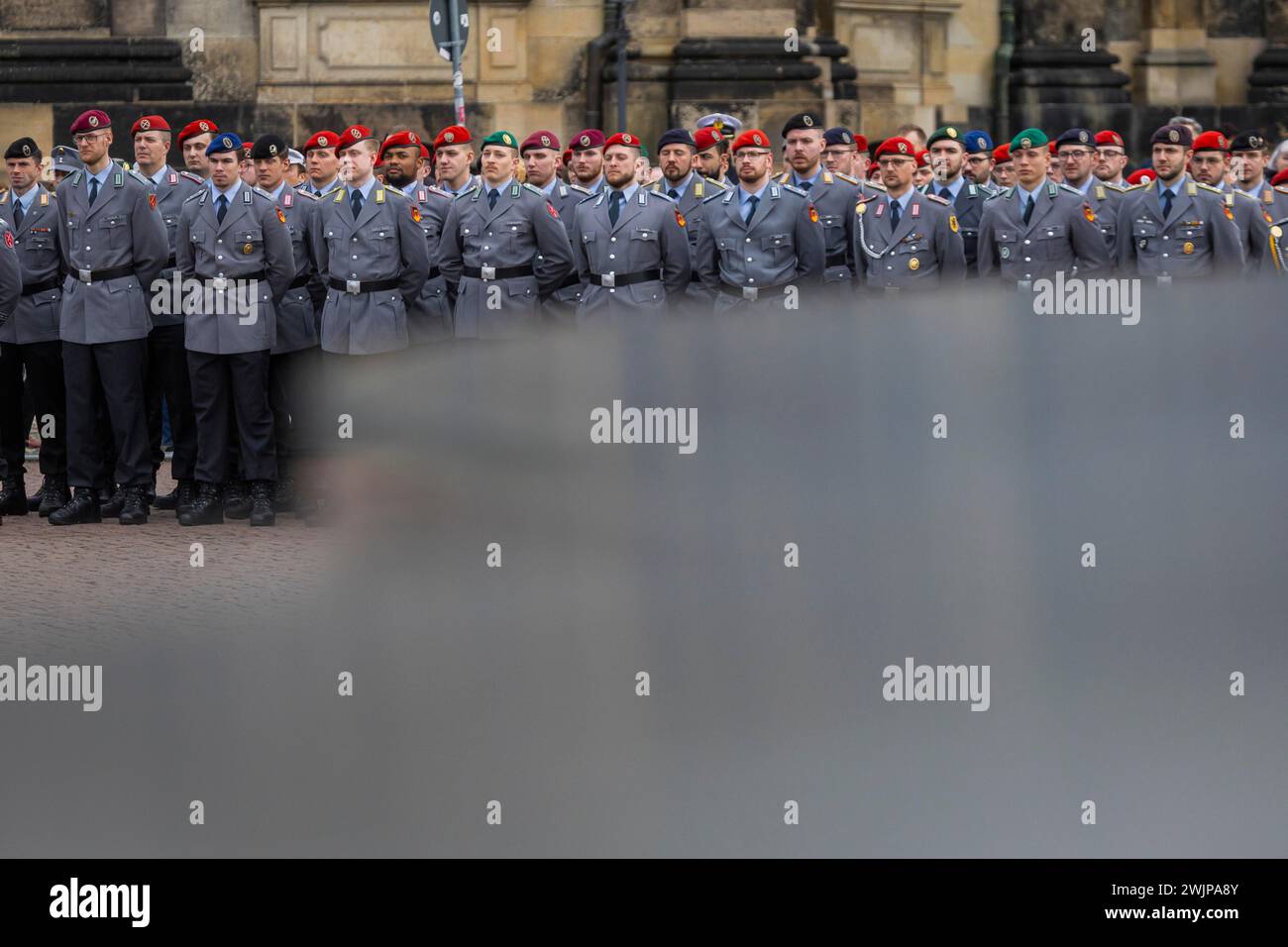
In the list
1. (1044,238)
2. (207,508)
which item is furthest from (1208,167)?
(207,508)

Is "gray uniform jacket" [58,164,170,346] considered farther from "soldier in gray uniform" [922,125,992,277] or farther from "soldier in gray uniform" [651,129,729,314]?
"soldier in gray uniform" [922,125,992,277]

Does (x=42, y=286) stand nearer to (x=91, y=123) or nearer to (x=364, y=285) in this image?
(x=91, y=123)

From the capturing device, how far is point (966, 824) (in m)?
6.07

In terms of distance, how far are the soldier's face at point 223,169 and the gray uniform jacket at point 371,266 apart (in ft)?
1.60

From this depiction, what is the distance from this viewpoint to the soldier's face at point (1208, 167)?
13539 millimetres

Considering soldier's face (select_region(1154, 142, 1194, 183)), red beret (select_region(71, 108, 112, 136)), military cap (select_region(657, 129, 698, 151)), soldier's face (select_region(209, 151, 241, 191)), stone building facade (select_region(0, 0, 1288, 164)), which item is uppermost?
stone building facade (select_region(0, 0, 1288, 164))

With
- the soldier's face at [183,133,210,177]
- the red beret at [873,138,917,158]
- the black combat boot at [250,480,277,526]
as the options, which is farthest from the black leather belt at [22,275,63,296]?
the red beret at [873,138,917,158]

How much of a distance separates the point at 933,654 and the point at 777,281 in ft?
20.2

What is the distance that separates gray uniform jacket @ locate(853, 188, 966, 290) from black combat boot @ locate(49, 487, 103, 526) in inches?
168

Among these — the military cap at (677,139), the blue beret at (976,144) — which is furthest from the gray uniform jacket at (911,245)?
the blue beret at (976,144)

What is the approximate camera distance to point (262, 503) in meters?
12.9

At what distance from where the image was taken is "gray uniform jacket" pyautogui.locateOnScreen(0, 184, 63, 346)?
44.4ft

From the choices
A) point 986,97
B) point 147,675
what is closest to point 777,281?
point 147,675

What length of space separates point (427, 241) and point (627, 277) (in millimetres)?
1453
